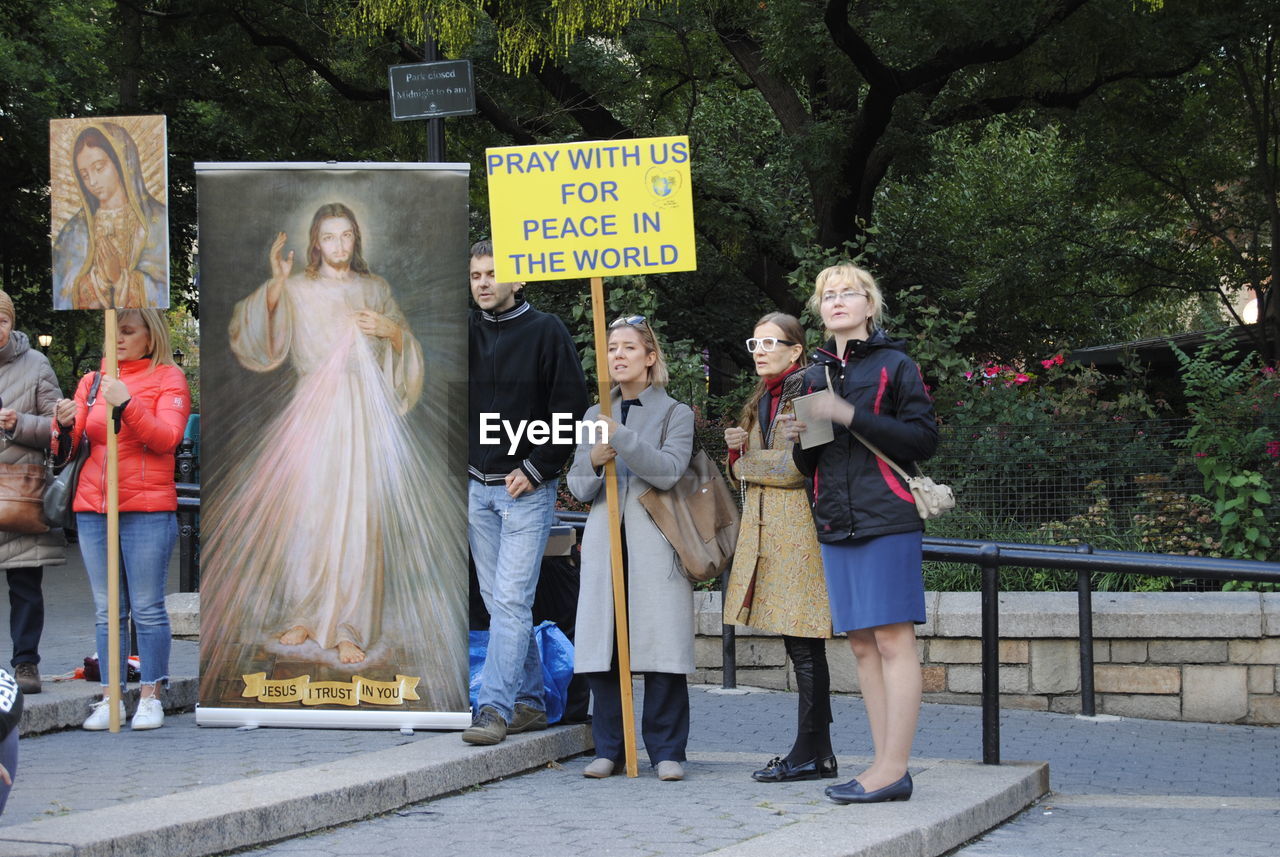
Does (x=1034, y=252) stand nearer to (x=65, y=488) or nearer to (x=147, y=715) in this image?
(x=65, y=488)

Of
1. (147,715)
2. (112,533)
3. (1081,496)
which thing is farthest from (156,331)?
(1081,496)

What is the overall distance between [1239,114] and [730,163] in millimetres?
6487

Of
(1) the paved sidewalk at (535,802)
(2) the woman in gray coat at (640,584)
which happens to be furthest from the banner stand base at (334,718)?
(2) the woman in gray coat at (640,584)

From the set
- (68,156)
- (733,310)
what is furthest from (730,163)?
(68,156)

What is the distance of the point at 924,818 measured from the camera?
4922mm

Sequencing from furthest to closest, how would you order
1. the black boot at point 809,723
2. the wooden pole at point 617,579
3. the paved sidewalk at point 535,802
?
the wooden pole at point 617,579
the black boot at point 809,723
the paved sidewalk at point 535,802

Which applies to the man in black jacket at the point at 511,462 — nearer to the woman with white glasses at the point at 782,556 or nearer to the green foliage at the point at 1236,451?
the woman with white glasses at the point at 782,556

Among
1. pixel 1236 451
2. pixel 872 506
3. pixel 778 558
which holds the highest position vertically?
pixel 1236 451

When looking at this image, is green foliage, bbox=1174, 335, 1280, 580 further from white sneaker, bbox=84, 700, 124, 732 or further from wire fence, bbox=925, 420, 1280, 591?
white sneaker, bbox=84, 700, 124, 732

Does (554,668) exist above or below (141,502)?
below

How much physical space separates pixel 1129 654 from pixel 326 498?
4.77 metres

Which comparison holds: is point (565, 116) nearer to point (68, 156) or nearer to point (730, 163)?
point (730, 163)

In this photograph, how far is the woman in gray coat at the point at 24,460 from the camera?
6523 millimetres
